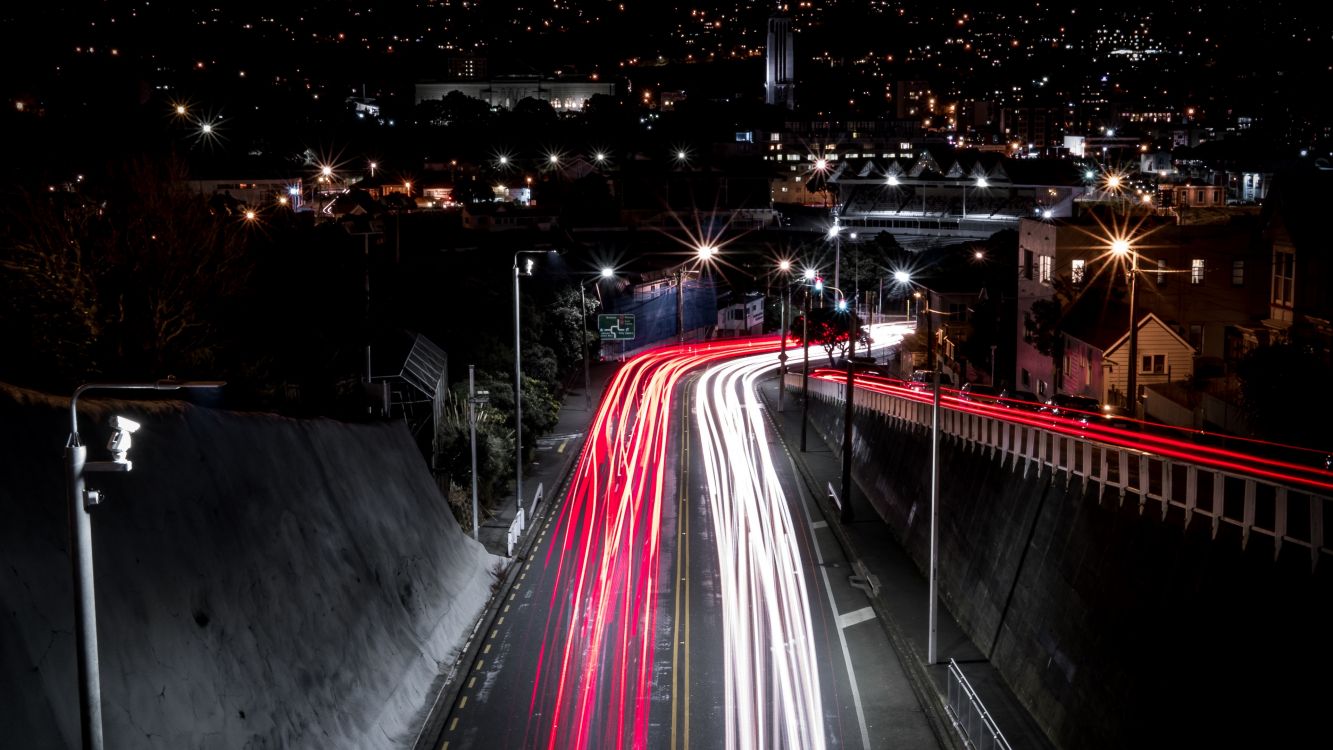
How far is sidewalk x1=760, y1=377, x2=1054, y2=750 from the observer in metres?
21.4

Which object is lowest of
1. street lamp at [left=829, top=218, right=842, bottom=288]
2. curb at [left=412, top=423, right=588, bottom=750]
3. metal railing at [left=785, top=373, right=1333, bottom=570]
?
curb at [left=412, top=423, right=588, bottom=750]

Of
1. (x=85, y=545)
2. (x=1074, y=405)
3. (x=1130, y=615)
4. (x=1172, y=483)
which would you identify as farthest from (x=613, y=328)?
(x=85, y=545)

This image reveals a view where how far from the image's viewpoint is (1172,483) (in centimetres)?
1895

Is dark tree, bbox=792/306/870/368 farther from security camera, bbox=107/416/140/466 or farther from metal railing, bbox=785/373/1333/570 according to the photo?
security camera, bbox=107/416/140/466

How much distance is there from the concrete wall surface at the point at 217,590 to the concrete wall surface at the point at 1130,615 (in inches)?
460

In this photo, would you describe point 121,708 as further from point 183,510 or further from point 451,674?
point 451,674

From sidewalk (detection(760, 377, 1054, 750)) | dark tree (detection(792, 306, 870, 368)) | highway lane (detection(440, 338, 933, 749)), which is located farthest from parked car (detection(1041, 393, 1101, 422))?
→ dark tree (detection(792, 306, 870, 368))

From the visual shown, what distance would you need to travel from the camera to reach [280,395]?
30578 mm

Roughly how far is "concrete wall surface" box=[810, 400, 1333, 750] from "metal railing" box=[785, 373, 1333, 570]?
6.8 inches

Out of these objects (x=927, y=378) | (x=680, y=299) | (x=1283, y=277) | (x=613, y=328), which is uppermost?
(x=1283, y=277)

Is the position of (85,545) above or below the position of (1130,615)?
above

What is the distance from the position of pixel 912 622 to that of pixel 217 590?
1631 centimetres

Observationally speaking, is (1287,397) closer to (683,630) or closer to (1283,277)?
(1283,277)

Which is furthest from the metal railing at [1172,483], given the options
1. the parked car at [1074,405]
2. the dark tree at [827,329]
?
the dark tree at [827,329]
